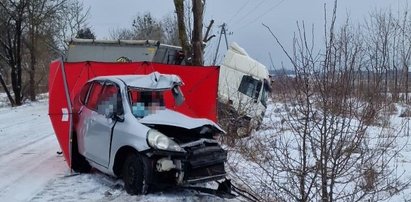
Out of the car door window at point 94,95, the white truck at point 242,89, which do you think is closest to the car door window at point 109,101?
the car door window at point 94,95

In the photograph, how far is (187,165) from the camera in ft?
24.1

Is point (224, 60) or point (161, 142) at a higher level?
point (224, 60)

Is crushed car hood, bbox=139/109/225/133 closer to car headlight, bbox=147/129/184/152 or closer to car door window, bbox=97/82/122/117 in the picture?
car headlight, bbox=147/129/184/152

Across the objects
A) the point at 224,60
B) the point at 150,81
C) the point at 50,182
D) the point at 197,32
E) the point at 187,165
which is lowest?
the point at 50,182

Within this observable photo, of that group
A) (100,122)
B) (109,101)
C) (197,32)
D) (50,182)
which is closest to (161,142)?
(100,122)

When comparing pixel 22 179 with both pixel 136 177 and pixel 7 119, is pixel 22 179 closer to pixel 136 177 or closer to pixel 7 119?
pixel 136 177

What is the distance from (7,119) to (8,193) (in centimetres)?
1365

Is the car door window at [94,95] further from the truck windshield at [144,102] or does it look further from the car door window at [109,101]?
the truck windshield at [144,102]

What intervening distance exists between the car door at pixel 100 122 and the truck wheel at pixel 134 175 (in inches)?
20.9

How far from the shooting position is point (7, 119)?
20719 millimetres

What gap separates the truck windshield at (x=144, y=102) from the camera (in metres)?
8.18

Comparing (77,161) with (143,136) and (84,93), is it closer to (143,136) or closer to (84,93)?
(84,93)

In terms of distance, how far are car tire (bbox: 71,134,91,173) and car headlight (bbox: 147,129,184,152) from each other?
236cm

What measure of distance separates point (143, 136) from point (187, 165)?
75cm
